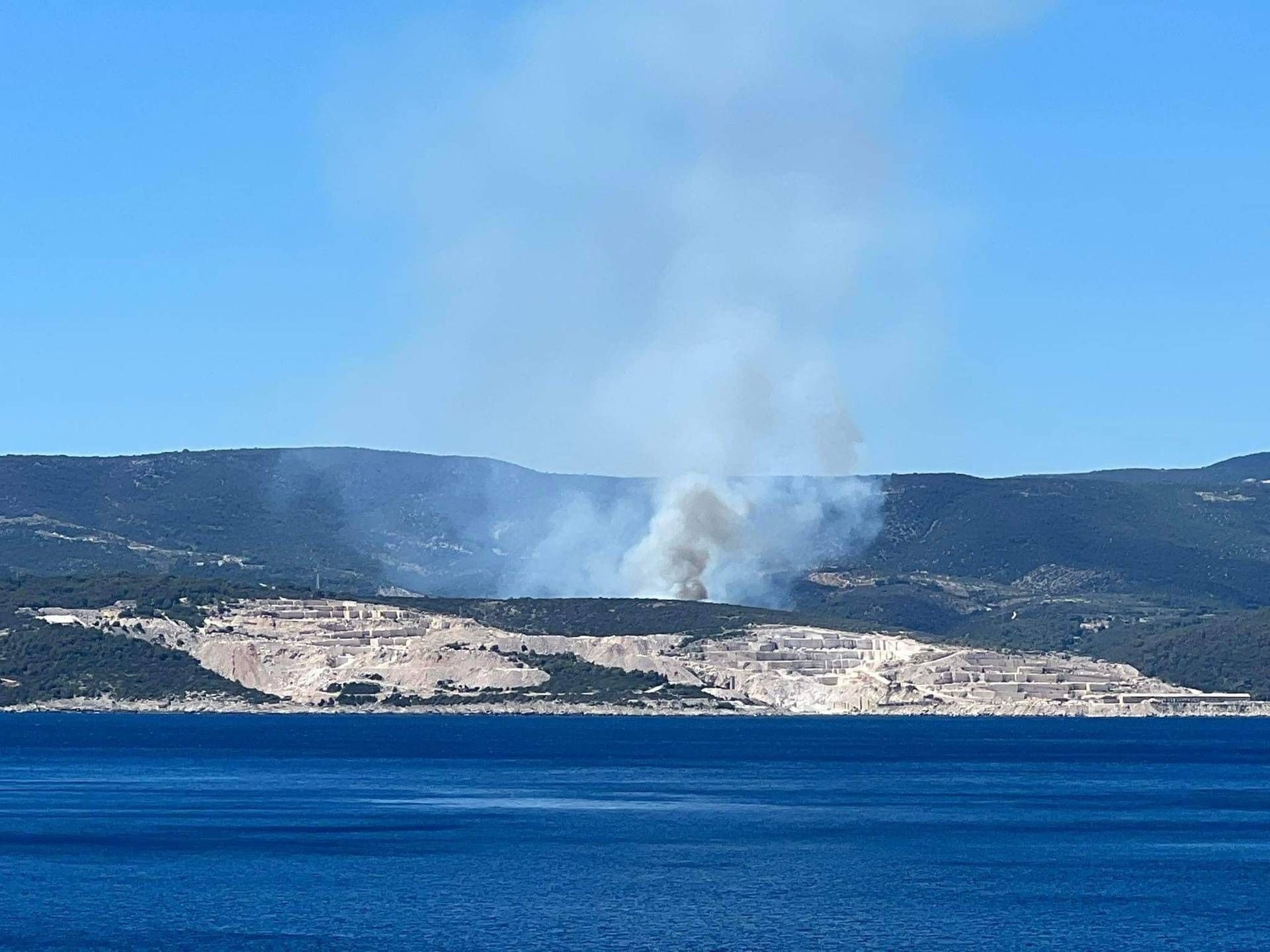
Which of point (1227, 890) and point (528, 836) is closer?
point (1227, 890)

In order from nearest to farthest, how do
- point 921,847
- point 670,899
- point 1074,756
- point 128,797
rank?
point 670,899 < point 921,847 < point 128,797 < point 1074,756

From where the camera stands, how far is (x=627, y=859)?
10300 cm

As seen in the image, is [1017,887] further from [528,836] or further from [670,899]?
[528,836]

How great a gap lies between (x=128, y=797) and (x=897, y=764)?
6629 cm

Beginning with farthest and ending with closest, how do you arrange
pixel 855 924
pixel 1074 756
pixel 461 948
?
pixel 1074 756, pixel 855 924, pixel 461 948

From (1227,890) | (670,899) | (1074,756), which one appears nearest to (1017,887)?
(1227,890)

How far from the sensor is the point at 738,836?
374 ft

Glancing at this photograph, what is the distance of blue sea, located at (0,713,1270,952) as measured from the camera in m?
81.7

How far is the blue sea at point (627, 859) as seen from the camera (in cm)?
8169

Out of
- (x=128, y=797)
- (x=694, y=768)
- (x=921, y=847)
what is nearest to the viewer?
(x=921, y=847)

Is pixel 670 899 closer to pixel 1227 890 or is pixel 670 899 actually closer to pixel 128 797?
pixel 1227 890

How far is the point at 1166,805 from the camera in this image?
138 meters

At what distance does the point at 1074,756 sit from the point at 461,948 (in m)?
127

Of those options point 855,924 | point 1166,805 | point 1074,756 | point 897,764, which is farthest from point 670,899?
point 1074,756
